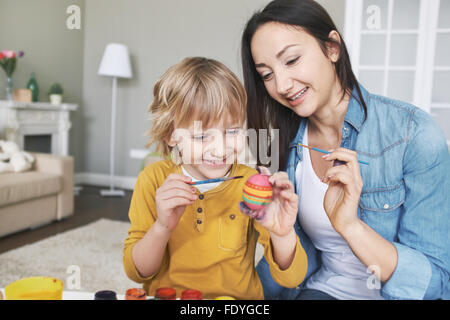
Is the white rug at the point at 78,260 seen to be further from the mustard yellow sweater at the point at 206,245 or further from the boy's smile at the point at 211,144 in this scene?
the boy's smile at the point at 211,144

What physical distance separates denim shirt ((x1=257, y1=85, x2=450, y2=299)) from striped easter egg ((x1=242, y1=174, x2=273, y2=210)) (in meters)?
0.24

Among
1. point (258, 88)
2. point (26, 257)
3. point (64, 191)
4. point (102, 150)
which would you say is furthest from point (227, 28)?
point (64, 191)

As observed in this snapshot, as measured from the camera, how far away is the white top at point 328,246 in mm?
758

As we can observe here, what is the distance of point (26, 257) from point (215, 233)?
1423 mm

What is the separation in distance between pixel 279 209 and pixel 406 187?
0.82 feet

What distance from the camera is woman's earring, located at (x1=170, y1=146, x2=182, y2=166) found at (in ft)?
2.49

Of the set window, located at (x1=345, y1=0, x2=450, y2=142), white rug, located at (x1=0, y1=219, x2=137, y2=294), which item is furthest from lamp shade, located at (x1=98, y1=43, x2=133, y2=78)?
window, located at (x1=345, y1=0, x2=450, y2=142)

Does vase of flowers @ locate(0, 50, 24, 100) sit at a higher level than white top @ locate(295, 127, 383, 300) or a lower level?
higher

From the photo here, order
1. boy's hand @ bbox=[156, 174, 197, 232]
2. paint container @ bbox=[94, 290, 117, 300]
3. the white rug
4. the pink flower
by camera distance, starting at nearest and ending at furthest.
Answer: paint container @ bbox=[94, 290, 117, 300] < boy's hand @ bbox=[156, 174, 197, 232] < the white rug < the pink flower

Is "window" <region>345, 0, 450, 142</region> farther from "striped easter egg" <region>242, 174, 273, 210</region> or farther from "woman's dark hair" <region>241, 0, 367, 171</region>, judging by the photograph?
"striped easter egg" <region>242, 174, 273, 210</region>

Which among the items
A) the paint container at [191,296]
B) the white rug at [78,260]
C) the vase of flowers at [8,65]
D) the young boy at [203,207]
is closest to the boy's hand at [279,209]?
the young boy at [203,207]

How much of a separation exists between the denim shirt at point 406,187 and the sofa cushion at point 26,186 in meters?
1.94

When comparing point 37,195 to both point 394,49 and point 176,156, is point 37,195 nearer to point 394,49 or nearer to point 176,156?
point 176,156
